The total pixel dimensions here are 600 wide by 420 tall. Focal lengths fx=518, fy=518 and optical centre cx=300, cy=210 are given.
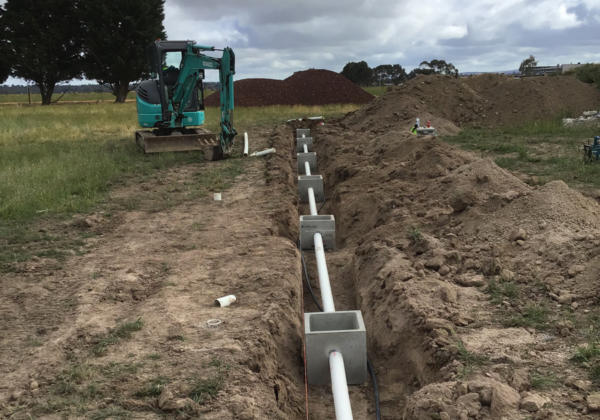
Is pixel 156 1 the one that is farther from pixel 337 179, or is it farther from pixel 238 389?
pixel 238 389

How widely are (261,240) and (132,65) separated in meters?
38.1

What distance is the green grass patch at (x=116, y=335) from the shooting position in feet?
14.7

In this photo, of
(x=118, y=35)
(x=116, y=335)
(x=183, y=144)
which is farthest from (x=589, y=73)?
(x=118, y=35)

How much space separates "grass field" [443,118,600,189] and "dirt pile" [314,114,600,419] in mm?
2597

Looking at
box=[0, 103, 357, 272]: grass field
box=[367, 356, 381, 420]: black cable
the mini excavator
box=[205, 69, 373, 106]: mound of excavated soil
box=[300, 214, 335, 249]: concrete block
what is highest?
box=[205, 69, 373, 106]: mound of excavated soil

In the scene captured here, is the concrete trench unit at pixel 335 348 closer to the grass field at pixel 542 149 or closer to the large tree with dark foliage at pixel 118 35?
the grass field at pixel 542 149

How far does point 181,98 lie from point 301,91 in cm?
2369

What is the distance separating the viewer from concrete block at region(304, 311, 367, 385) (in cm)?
484

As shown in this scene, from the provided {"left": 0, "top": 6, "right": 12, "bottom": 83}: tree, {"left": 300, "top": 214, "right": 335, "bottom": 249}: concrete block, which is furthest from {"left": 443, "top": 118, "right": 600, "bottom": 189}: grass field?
{"left": 0, "top": 6, "right": 12, "bottom": 83}: tree

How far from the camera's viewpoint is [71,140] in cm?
1778

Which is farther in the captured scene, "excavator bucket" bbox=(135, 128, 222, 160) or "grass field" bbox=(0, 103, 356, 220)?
"excavator bucket" bbox=(135, 128, 222, 160)

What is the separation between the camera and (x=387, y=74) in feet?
174

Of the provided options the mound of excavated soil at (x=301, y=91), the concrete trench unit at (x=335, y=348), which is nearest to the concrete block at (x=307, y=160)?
the concrete trench unit at (x=335, y=348)

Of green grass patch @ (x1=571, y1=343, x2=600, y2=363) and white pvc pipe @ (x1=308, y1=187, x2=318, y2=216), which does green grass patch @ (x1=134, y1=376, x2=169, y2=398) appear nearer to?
green grass patch @ (x1=571, y1=343, x2=600, y2=363)
